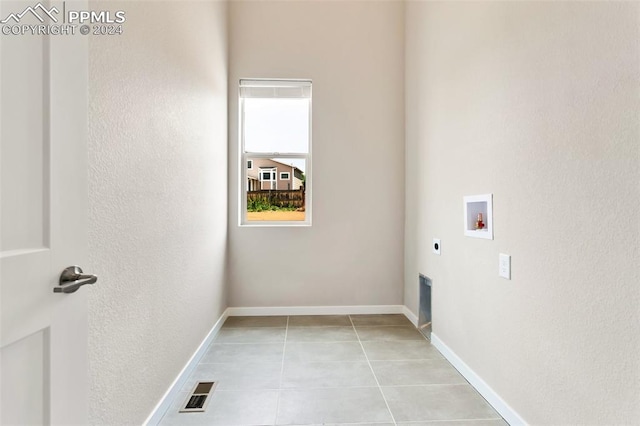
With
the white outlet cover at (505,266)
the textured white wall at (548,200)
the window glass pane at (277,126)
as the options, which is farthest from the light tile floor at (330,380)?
the window glass pane at (277,126)

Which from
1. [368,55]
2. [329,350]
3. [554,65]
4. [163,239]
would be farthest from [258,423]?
[368,55]

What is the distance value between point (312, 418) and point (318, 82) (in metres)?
2.89

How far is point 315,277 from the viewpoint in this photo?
130 inches

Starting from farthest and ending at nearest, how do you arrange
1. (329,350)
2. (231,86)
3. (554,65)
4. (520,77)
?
(231,86) → (329,350) → (520,77) → (554,65)

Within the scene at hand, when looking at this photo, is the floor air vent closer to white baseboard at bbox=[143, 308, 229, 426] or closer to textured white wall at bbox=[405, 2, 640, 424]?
white baseboard at bbox=[143, 308, 229, 426]

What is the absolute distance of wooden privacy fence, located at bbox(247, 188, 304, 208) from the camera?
339cm

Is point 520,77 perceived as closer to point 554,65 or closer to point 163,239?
point 554,65

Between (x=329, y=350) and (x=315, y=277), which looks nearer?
(x=329, y=350)

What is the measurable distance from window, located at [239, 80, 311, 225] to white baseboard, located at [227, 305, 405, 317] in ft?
2.87

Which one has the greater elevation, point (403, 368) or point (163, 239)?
point (163, 239)

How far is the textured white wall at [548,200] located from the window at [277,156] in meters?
1.50

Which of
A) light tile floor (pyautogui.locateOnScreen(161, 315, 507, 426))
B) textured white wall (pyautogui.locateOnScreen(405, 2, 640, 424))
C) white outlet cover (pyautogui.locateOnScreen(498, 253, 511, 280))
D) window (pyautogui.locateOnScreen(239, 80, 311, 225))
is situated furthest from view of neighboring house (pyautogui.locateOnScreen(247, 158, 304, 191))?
white outlet cover (pyautogui.locateOnScreen(498, 253, 511, 280))

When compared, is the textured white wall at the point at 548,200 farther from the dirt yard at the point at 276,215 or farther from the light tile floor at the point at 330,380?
the dirt yard at the point at 276,215

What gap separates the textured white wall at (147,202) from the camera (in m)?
1.19
